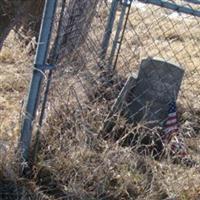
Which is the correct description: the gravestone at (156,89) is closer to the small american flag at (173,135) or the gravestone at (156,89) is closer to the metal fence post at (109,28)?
the small american flag at (173,135)

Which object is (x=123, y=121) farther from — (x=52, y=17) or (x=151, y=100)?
(x=52, y=17)

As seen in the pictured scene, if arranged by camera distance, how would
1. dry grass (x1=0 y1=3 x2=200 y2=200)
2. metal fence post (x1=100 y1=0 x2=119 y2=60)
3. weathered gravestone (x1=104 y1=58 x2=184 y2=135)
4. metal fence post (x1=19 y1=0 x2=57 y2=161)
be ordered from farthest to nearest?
metal fence post (x1=100 y1=0 x2=119 y2=60)
weathered gravestone (x1=104 y1=58 x2=184 y2=135)
dry grass (x1=0 y1=3 x2=200 y2=200)
metal fence post (x1=19 y1=0 x2=57 y2=161)

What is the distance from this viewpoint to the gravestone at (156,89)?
16.1 feet

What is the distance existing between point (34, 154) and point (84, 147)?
13.7 inches

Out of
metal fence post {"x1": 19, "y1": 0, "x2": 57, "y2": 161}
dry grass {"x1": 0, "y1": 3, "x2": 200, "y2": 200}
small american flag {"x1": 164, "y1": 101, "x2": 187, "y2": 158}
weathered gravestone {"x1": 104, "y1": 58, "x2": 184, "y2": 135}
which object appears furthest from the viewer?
weathered gravestone {"x1": 104, "y1": 58, "x2": 184, "y2": 135}

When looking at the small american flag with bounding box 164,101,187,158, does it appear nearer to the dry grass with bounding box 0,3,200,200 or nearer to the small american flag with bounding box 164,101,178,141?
the small american flag with bounding box 164,101,178,141

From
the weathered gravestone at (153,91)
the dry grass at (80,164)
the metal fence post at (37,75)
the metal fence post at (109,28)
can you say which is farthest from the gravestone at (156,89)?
the metal fence post at (37,75)

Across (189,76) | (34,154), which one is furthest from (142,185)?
(189,76)

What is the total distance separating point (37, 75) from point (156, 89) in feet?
5.60

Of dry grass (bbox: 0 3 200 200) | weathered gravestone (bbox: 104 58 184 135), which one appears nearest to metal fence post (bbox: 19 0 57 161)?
dry grass (bbox: 0 3 200 200)

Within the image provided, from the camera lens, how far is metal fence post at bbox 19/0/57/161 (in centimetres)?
335

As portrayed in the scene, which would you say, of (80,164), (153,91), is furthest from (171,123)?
(80,164)

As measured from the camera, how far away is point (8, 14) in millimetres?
3496

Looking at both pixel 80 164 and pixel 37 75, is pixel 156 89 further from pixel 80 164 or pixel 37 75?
pixel 37 75
